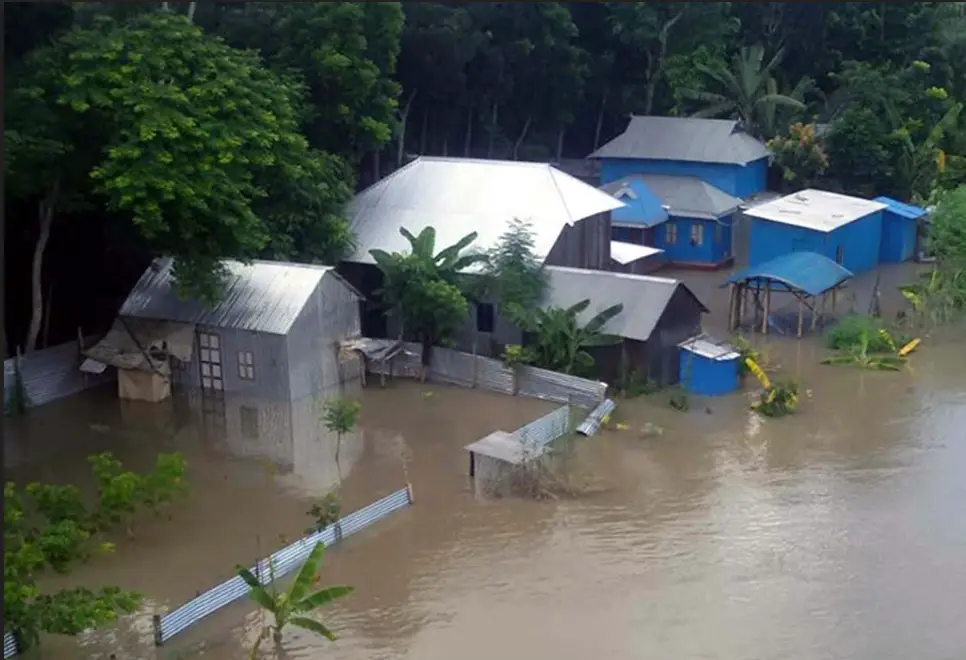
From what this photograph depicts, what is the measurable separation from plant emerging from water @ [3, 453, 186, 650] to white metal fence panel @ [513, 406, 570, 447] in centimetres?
393

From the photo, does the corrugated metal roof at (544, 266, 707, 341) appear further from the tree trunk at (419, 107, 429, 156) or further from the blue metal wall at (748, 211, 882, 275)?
the tree trunk at (419, 107, 429, 156)

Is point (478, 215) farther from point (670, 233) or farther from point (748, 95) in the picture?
point (748, 95)

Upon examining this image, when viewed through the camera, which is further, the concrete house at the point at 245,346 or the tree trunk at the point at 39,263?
the concrete house at the point at 245,346

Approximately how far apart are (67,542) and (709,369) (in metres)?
9.92

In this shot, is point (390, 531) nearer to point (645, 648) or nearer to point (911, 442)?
point (645, 648)

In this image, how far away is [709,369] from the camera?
56.7ft

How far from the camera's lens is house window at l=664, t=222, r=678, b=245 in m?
25.7

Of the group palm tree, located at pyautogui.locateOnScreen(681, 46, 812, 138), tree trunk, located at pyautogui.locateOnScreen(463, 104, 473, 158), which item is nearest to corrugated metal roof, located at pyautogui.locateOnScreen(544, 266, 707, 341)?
tree trunk, located at pyautogui.locateOnScreen(463, 104, 473, 158)

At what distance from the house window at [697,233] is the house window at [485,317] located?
8228mm

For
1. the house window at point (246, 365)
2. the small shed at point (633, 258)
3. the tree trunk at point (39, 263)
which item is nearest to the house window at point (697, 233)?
the small shed at point (633, 258)

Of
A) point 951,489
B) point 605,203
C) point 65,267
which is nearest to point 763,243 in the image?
point 605,203

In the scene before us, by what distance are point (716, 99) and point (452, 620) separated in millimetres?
23770

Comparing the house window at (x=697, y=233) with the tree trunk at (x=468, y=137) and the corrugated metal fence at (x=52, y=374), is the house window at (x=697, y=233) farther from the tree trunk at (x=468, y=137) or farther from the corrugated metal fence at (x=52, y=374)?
the corrugated metal fence at (x=52, y=374)

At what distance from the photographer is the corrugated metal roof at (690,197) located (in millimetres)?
25438
